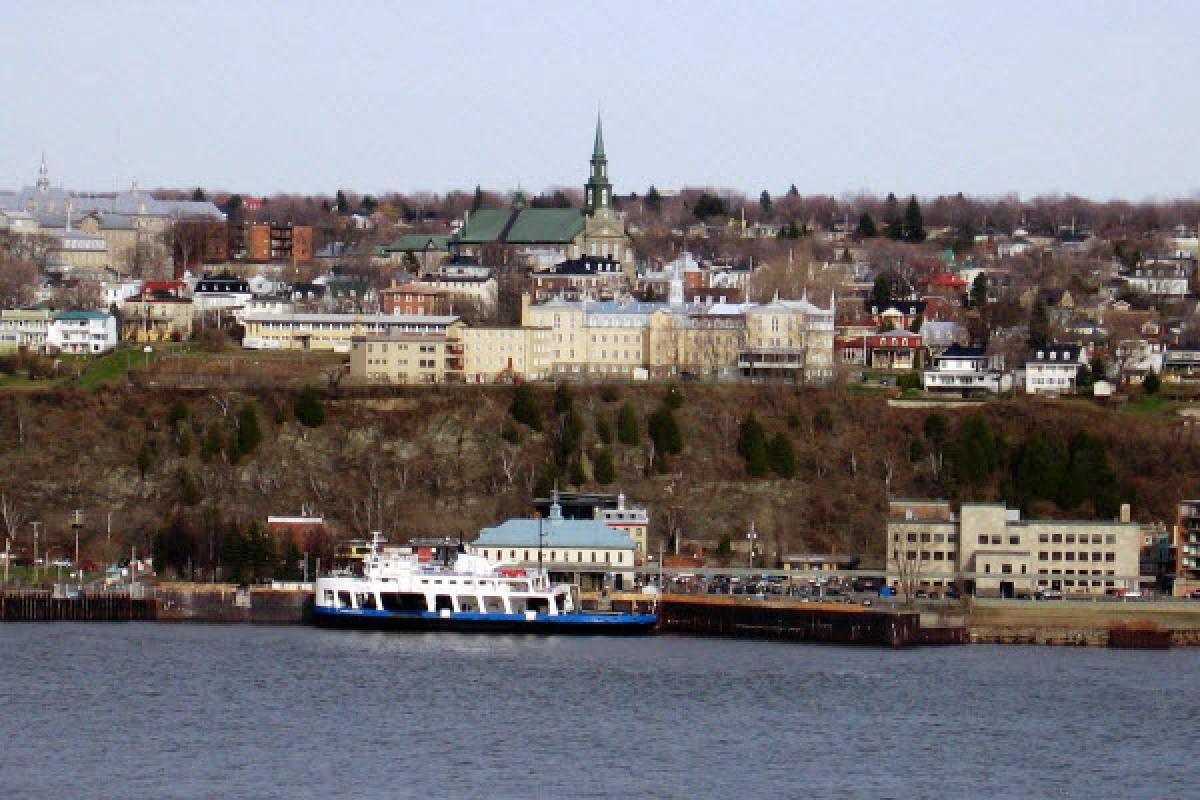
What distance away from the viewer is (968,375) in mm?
109688

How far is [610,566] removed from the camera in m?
88.0

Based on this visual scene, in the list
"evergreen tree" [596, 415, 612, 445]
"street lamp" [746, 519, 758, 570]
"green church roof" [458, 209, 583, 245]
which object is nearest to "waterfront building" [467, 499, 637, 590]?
"street lamp" [746, 519, 758, 570]

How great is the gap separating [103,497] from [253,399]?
28.6ft

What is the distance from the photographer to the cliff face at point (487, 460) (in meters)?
95.9

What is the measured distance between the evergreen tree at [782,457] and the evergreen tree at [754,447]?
29cm

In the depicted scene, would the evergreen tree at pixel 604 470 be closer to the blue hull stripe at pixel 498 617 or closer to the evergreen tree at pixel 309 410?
the evergreen tree at pixel 309 410

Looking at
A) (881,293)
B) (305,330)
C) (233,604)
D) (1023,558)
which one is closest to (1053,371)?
(881,293)

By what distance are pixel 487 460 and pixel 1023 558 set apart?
2217 cm

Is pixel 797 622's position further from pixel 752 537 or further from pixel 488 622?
pixel 752 537

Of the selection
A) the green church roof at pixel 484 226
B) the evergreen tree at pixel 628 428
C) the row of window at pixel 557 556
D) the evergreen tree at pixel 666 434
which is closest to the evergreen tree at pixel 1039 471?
the evergreen tree at pixel 666 434

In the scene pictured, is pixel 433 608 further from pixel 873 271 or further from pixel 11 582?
pixel 873 271

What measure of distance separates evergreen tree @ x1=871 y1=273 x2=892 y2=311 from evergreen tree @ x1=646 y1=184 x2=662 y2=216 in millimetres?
48551

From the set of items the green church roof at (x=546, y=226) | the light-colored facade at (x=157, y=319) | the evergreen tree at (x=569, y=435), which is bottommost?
the evergreen tree at (x=569, y=435)

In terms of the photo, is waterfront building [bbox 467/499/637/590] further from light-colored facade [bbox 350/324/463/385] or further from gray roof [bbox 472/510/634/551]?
light-colored facade [bbox 350/324/463/385]
